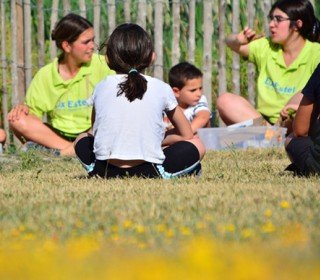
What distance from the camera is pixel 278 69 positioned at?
10555mm

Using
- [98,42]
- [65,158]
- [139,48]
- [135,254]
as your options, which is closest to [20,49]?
[98,42]

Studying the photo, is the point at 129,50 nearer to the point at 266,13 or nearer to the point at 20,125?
the point at 20,125

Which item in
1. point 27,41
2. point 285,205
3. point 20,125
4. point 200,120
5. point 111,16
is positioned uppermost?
point 285,205

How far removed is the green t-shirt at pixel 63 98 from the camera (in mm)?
10695

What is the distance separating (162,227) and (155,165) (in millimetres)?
2408

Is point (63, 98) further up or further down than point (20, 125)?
further up

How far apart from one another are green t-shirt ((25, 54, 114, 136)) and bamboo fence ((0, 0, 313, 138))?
1047 millimetres

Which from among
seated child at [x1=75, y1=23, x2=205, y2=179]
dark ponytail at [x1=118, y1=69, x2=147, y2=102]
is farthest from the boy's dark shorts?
dark ponytail at [x1=118, y1=69, x2=147, y2=102]

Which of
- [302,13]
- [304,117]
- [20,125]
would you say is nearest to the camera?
[304,117]

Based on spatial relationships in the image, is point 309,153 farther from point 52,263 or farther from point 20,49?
point 20,49

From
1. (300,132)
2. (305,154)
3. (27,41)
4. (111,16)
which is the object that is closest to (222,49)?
(111,16)

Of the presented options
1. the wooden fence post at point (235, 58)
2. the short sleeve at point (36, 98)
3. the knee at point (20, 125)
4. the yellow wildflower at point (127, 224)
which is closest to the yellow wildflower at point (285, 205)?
the yellow wildflower at point (127, 224)

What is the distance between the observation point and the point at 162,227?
4645 mm

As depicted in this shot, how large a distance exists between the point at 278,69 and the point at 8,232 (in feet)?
20.4
